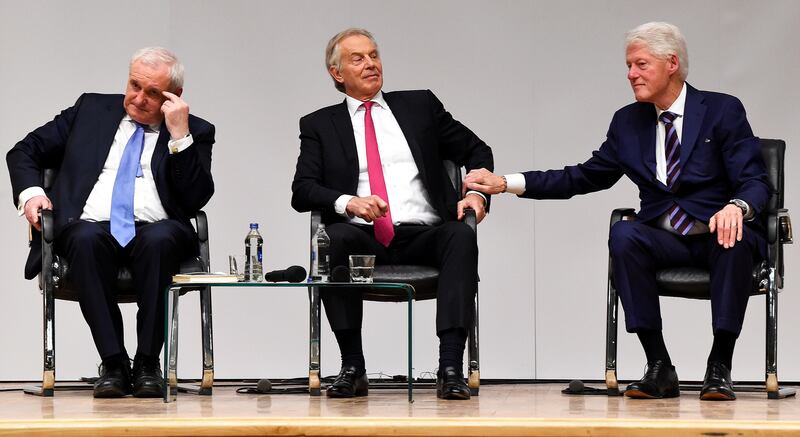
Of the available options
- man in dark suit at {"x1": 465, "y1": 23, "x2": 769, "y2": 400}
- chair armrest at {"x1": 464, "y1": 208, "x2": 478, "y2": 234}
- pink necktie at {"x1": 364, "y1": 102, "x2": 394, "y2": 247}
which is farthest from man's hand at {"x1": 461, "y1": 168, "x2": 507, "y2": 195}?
pink necktie at {"x1": 364, "y1": 102, "x2": 394, "y2": 247}

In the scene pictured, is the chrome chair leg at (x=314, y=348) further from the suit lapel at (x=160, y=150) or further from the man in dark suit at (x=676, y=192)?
the suit lapel at (x=160, y=150)

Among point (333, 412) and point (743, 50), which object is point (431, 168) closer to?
point (333, 412)

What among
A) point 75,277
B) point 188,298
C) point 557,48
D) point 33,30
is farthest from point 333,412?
point 33,30

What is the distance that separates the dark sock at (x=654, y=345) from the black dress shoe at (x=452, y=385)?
62 cm

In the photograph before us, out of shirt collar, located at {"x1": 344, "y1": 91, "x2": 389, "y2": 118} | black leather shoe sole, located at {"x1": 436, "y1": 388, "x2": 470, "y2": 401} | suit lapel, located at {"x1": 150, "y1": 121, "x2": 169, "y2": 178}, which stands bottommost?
black leather shoe sole, located at {"x1": 436, "y1": 388, "x2": 470, "y2": 401}

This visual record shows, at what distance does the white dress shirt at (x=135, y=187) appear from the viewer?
13.6ft

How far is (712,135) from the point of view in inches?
157

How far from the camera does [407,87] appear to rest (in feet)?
17.9

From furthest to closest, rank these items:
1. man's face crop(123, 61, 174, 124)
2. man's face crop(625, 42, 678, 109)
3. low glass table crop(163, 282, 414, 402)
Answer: man's face crop(123, 61, 174, 124)
man's face crop(625, 42, 678, 109)
low glass table crop(163, 282, 414, 402)

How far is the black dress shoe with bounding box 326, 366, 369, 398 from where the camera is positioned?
3.71m

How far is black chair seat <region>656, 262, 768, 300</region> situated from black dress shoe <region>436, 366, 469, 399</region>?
765mm

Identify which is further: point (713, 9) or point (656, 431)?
point (713, 9)

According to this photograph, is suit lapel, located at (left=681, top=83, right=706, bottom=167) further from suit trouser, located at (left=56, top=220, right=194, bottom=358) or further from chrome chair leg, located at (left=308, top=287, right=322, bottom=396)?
suit trouser, located at (left=56, top=220, right=194, bottom=358)

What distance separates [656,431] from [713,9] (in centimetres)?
314
